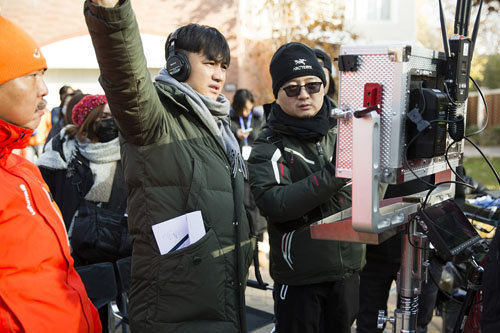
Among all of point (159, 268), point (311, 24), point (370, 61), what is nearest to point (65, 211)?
point (159, 268)

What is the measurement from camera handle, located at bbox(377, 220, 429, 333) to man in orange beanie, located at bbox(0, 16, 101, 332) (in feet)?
3.76

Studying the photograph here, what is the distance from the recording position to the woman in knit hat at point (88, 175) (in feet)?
11.1

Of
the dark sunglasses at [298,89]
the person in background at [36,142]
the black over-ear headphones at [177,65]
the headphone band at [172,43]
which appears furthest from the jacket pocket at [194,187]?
the person in background at [36,142]

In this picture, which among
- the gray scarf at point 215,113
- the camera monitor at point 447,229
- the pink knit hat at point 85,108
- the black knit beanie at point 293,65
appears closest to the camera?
the camera monitor at point 447,229

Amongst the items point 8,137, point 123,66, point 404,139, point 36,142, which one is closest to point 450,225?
point 404,139

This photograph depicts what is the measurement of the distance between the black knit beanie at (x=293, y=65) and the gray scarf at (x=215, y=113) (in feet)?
1.62

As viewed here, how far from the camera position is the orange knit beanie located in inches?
68.8

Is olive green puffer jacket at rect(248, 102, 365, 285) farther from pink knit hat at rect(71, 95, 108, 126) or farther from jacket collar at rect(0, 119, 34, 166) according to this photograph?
pink knit hat at rect(71, 95, 108, 126)

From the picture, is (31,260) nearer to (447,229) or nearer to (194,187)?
(194,187)

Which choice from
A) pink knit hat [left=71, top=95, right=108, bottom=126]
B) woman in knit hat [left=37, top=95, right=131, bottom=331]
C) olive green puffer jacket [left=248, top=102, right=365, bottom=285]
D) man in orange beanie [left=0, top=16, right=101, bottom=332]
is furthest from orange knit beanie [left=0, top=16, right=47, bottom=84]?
pink knit hat [left=71, top=95, right=108, bottom=126]

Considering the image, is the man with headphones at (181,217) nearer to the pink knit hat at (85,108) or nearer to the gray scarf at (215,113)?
the gray scarf at (215,113)

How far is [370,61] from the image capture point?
1.75m

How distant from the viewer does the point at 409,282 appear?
2014mm

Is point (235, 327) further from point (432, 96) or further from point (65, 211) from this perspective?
point (65, 211)
